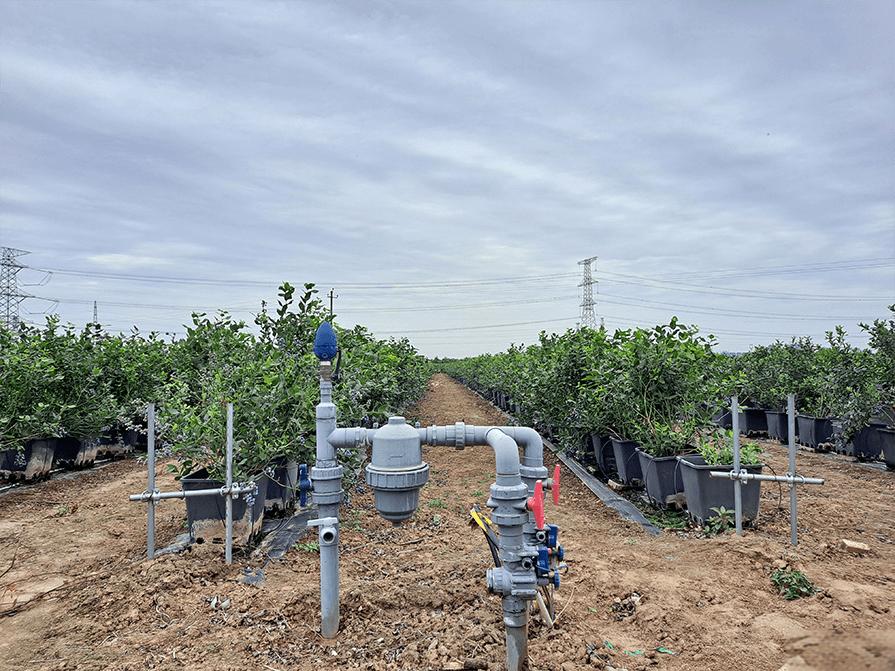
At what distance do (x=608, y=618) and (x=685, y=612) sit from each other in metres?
0.49

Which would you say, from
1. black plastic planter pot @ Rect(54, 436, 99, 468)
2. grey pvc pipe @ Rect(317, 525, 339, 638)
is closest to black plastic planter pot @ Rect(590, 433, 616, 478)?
grey pvc pipe @ Rect(317, 525, 339, 638)

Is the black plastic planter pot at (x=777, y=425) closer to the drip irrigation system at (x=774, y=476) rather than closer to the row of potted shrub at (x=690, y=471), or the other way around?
the row of potted shrub at (x=690, y=471)

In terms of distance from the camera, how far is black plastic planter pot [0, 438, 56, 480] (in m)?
8.23

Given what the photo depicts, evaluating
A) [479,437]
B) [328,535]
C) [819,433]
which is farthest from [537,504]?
[819,433]

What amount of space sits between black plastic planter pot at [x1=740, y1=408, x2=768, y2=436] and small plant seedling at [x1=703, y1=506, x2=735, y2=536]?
9.70 metres

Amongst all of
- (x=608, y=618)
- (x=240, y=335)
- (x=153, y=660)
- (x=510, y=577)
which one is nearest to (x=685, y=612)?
(x=608, y=618)

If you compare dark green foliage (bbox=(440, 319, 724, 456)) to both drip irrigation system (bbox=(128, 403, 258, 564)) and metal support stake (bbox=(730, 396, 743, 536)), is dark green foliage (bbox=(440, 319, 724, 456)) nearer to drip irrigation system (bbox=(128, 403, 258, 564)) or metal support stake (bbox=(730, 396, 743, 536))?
metal support stake (bbox=(730, 396, 743, 536))

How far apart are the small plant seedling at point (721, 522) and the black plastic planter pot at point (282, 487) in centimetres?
430

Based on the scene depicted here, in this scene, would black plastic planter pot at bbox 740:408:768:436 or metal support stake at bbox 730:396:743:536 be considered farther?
black plastic planter pot at bbox 740:408:768:436

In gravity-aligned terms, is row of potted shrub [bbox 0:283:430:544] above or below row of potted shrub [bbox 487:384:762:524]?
above

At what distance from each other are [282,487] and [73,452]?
584cm

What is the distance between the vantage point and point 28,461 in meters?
8.25

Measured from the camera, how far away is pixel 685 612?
3305 mm

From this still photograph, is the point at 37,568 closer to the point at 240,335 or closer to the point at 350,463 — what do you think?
the point at 350,463
